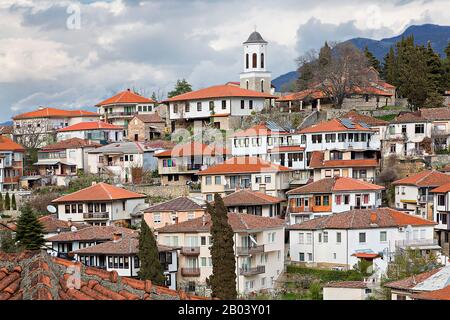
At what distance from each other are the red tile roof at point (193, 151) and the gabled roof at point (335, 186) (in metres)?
9.29

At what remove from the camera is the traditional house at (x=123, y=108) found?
7194 cm

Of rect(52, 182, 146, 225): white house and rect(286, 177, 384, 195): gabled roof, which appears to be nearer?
rect(286, 177, 384, 195): gabled roof

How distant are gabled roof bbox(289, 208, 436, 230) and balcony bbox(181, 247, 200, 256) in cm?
511

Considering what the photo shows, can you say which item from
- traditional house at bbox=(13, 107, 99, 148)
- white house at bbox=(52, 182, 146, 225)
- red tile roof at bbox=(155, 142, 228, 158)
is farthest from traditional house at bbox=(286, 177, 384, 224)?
traditional house at bbox=(13, 107, 99, 148)

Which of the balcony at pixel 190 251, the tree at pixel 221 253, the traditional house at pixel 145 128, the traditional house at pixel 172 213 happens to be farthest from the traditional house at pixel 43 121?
the tree at pixel 221 253

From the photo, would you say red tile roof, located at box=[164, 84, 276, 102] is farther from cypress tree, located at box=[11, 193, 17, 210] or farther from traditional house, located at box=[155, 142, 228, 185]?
cypress tree, located at box=[11, 193, 17, 210]

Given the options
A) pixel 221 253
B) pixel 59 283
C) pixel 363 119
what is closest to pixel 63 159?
pixel 363 119

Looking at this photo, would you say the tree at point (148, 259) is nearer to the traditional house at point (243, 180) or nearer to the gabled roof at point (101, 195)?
the gabled roof at point (101, 195)

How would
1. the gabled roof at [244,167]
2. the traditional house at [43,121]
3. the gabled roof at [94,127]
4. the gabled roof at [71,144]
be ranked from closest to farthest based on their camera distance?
the gabled roof at [244,167] → the gabled roof at [71,144] → the gabled roof at [94,127] → the traditional house at [43,121]

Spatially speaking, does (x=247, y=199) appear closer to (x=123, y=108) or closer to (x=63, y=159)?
(x=63, y=159)

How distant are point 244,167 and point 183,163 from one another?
16.2 ft

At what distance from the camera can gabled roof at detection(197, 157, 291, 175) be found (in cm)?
4991
